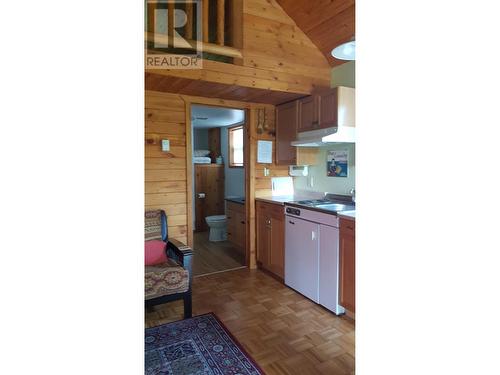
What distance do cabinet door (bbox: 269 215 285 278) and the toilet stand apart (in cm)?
168

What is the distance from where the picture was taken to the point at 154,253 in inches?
103

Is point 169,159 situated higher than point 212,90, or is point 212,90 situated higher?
point 212,90

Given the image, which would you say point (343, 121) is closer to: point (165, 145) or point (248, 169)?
point (248, 169)

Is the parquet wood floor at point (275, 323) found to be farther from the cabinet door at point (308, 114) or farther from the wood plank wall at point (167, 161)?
the cabinet door at point (308, 114)

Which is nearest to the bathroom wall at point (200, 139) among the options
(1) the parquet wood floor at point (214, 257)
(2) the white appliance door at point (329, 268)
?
(1) the parquet wood floor at point (214, 257)

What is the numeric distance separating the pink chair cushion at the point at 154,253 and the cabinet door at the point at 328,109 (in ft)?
5.91

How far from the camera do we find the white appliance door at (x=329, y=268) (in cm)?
248

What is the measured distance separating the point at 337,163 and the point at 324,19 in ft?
4.53

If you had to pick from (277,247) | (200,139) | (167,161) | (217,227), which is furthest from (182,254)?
(200,139)
